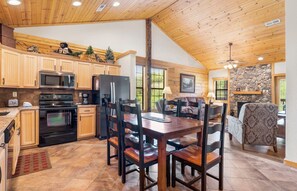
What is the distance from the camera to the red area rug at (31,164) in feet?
8.43

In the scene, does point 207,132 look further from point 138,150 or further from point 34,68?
point 34,68

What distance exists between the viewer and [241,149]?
369cm

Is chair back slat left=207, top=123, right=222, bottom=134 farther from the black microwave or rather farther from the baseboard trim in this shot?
the black microwave

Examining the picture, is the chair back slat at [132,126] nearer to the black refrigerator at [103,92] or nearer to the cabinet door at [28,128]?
the black refrigerator at [103,92]

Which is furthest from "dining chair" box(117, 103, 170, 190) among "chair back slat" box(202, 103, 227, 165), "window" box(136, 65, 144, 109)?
"window" box(136, 65, 144, 109)

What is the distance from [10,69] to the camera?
3.41 m

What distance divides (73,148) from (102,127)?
36.8 inches

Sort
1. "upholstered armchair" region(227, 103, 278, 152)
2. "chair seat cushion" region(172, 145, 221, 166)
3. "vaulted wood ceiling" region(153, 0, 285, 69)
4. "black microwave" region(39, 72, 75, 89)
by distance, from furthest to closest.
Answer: "vaulted wood ceiling" region(153, 0, 285, 69), "black microwave" region(39, 72, 75, 89), "upholstered armchair" region(227, 103, 278, 152), "chair seat cushion" region(172, 145, 221, 166)

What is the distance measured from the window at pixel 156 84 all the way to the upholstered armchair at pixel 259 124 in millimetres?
3947

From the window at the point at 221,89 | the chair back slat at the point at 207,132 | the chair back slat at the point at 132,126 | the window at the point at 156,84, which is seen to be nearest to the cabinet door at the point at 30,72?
the chair back slat at the point at 132,126

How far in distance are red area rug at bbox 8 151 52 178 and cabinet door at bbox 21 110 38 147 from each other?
450mm

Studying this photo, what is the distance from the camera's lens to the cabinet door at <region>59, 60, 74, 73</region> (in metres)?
4.21

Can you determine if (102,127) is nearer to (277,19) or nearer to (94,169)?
(94,169)

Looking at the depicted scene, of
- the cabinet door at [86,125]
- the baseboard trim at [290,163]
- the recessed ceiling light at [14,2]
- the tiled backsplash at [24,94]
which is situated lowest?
the baseboard trim at [290,163]
